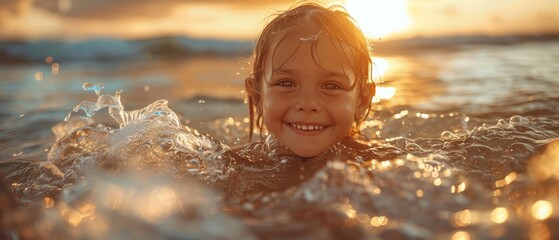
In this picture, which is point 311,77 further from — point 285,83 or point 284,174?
point 284,174

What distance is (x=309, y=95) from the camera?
333 cm

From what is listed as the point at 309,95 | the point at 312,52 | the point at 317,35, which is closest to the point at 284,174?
the point at 309,95

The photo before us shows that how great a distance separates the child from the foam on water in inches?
7.7

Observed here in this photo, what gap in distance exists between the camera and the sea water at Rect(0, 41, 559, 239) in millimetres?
2230

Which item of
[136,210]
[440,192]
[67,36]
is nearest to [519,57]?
[440,192]

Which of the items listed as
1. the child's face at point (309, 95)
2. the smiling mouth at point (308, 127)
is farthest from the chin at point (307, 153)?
the smiling mouth at point (308, 127)

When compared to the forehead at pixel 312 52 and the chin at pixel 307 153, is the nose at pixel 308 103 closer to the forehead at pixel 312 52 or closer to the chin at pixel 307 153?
the forehead at pixel 312 52

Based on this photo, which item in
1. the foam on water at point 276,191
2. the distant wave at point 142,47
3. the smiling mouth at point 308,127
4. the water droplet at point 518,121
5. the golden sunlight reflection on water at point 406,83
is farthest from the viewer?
the distant wave at point 142,47

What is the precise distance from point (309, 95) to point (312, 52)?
0.22 metres

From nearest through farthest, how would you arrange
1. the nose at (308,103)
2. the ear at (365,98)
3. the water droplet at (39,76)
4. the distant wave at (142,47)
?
the nose at (308,103), the ear at (365,98), the water droplet at (39,76), the distant wave at (142,47)

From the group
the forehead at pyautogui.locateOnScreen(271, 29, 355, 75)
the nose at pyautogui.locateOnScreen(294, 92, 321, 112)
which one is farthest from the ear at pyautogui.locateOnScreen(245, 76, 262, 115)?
the nose at pyautogui.locateOnScreen(294, 92, 321, 112)

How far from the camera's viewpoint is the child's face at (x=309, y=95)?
333cm

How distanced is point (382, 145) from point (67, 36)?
528 inches

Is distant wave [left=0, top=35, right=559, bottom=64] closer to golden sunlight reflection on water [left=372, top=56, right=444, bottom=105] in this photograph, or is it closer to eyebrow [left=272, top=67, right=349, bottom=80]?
golden sunlight reflection on water [left=372, top=56, right=444, bottom=105]
